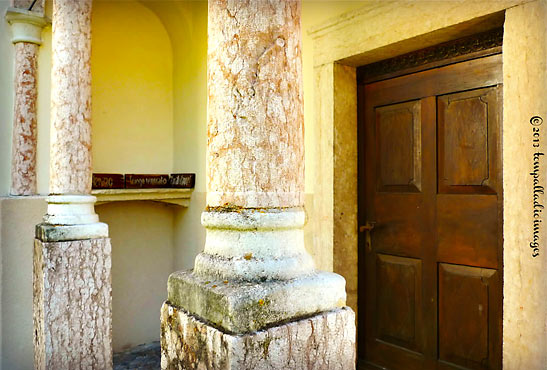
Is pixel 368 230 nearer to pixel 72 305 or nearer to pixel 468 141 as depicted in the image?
pixel 468 141

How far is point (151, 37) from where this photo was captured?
5137 millimetres

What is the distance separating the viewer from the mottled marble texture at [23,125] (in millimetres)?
3996

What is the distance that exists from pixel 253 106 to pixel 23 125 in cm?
366

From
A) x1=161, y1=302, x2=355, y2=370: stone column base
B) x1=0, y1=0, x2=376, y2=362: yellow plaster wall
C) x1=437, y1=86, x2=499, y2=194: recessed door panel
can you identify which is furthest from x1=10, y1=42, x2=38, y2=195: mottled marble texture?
x1=437, y1=86, x2=499, y2=194: recessed door panel

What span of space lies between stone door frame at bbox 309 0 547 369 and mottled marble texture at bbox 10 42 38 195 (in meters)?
2.78

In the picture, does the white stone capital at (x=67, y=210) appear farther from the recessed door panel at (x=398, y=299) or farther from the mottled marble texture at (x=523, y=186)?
the mottled marble texture at (x=523, y=186)

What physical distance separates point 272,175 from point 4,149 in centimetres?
383

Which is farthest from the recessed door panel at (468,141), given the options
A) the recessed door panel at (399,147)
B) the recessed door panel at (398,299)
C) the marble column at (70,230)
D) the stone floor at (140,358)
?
the stone floor at (140,358)

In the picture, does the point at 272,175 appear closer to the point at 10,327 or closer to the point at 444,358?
the point at 444,358

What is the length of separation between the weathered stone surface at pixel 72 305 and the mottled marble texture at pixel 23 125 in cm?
112

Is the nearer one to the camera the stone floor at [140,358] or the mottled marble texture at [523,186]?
the mottled marble texture at [523,186]

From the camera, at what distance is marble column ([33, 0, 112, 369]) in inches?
119

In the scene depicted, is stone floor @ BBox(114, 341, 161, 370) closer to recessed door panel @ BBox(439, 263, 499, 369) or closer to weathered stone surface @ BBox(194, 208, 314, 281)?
recessed door panel @ BBox(439, 263, 499, 369)

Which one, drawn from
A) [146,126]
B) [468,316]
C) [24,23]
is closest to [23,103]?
[24,23]
